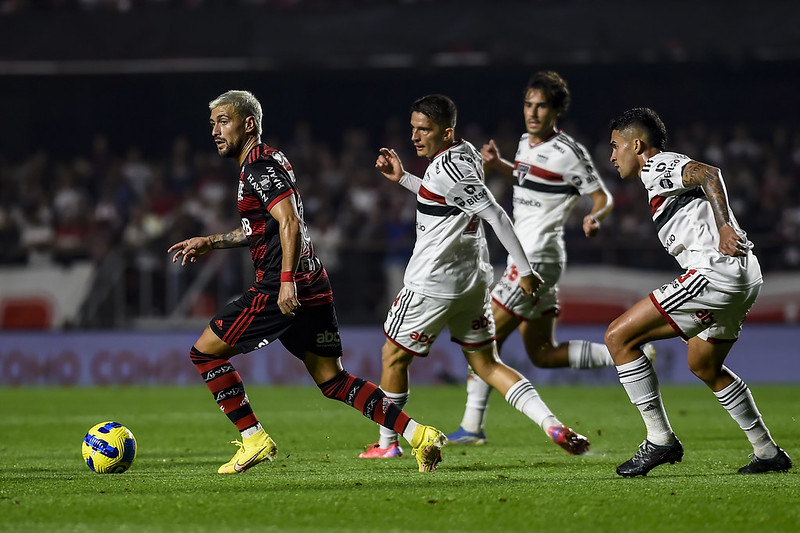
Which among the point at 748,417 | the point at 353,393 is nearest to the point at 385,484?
the point at 353,393

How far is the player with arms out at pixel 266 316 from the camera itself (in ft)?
20.6

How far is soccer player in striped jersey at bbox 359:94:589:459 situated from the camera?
6793 millimetres

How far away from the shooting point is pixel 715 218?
228 inches

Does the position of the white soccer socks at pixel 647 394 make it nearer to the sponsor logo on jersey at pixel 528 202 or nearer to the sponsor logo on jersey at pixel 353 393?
the sponsor logo on jersey at pixel 353 393

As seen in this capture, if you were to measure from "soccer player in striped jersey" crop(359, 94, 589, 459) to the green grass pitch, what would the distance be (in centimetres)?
51

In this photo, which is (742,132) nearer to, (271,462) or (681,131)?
(681,131)

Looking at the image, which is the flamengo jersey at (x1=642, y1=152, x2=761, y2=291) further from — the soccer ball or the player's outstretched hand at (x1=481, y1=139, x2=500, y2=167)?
the soccer ball

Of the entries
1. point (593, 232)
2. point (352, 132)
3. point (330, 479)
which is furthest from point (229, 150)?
point (352, 132)

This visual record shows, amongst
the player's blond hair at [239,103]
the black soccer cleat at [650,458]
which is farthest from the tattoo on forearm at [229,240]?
the black soccer cleat at [650,458]

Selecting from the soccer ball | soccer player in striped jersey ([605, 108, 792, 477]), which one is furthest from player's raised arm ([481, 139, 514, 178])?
the soccer ball

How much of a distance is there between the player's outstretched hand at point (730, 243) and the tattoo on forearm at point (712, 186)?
0.05m

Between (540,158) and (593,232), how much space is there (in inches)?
43.0

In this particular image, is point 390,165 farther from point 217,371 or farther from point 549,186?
point 217,371

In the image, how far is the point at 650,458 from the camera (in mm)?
6156
